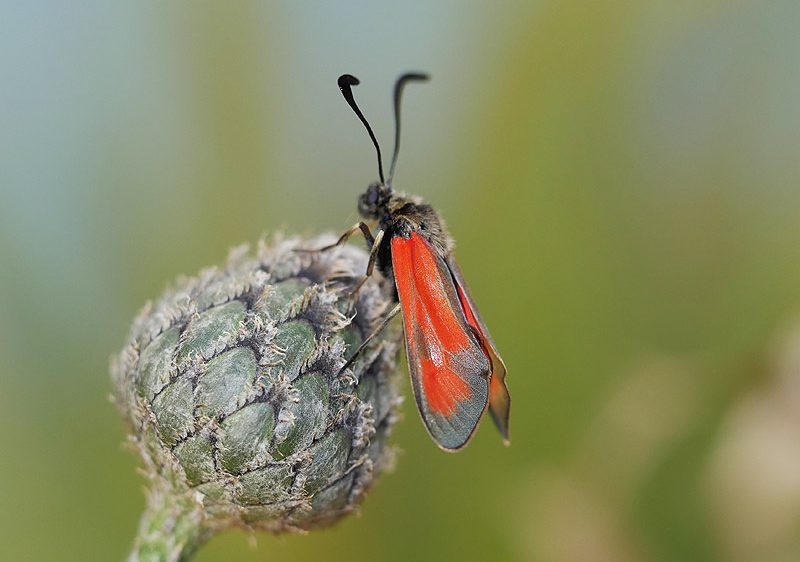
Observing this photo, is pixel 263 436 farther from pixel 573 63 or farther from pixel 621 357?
pixel 573 63

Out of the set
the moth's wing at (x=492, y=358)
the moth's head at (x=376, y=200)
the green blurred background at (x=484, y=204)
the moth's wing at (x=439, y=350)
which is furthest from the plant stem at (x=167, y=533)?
the green blurred background at (x=484, y=204)

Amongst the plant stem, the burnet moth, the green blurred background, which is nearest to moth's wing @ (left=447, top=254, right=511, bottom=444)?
the burnet moth

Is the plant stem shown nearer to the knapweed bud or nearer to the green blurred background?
the knapweed bud

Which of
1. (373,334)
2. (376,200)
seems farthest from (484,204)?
(373,334)

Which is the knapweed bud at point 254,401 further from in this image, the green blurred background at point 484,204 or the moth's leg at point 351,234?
→ the green blurred background at point 484,204

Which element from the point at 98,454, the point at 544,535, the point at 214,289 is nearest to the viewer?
the point at 214,289

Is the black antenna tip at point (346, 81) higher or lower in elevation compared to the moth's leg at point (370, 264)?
higher

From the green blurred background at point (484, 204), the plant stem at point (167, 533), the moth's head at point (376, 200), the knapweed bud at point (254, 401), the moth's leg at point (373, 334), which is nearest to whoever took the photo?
the knapweed bud at point (254, 401)

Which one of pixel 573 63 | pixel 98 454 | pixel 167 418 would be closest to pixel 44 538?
pixel 98 454
